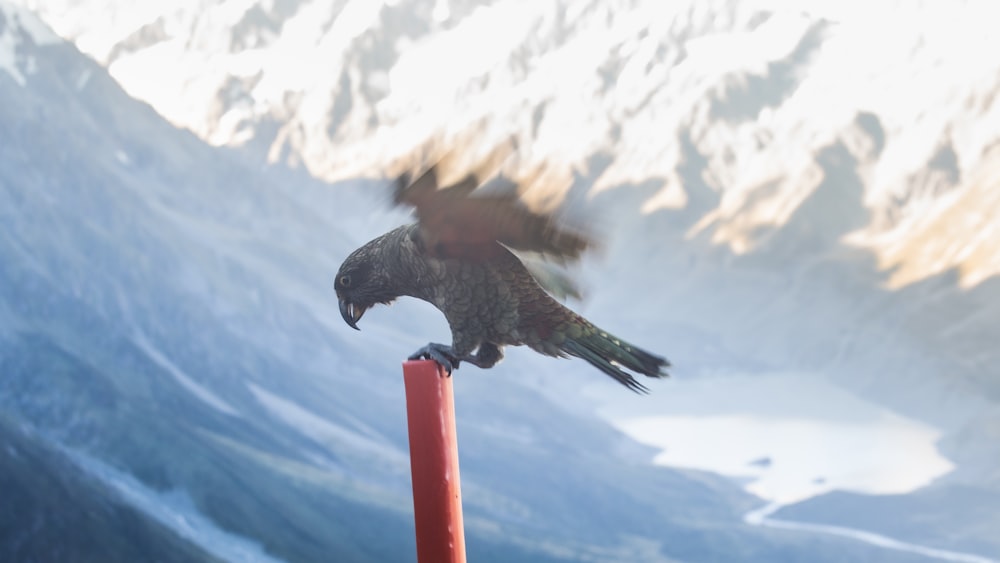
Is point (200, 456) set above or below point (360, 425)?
below

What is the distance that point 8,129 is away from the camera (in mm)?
3664

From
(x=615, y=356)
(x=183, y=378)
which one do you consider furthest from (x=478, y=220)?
(x=183, y=378)

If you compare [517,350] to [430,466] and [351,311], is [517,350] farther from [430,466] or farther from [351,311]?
[430,466]

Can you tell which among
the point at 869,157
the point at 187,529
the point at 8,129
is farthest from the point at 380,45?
the point at 187,529

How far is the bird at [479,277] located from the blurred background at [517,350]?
183cm

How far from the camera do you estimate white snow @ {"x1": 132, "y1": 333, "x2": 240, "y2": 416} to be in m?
3.48

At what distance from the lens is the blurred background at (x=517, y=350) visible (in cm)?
323

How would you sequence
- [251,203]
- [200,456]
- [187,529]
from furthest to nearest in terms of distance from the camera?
1. [251,203]
2. [200,456]
3. [187,529]

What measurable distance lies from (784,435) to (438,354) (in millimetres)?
3730

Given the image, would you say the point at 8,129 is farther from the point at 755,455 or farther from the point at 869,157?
the point at 869,157

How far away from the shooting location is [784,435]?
443cm

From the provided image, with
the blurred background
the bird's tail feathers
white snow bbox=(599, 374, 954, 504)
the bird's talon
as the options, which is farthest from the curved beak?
white snow bbox=(599, 374, 954, 504)

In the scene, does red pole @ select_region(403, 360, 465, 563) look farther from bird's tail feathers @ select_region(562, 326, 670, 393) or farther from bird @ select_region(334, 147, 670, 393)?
bird's tail feathers @ select_region(562, 326, 670, 393)

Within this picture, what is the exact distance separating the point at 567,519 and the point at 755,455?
109cm
